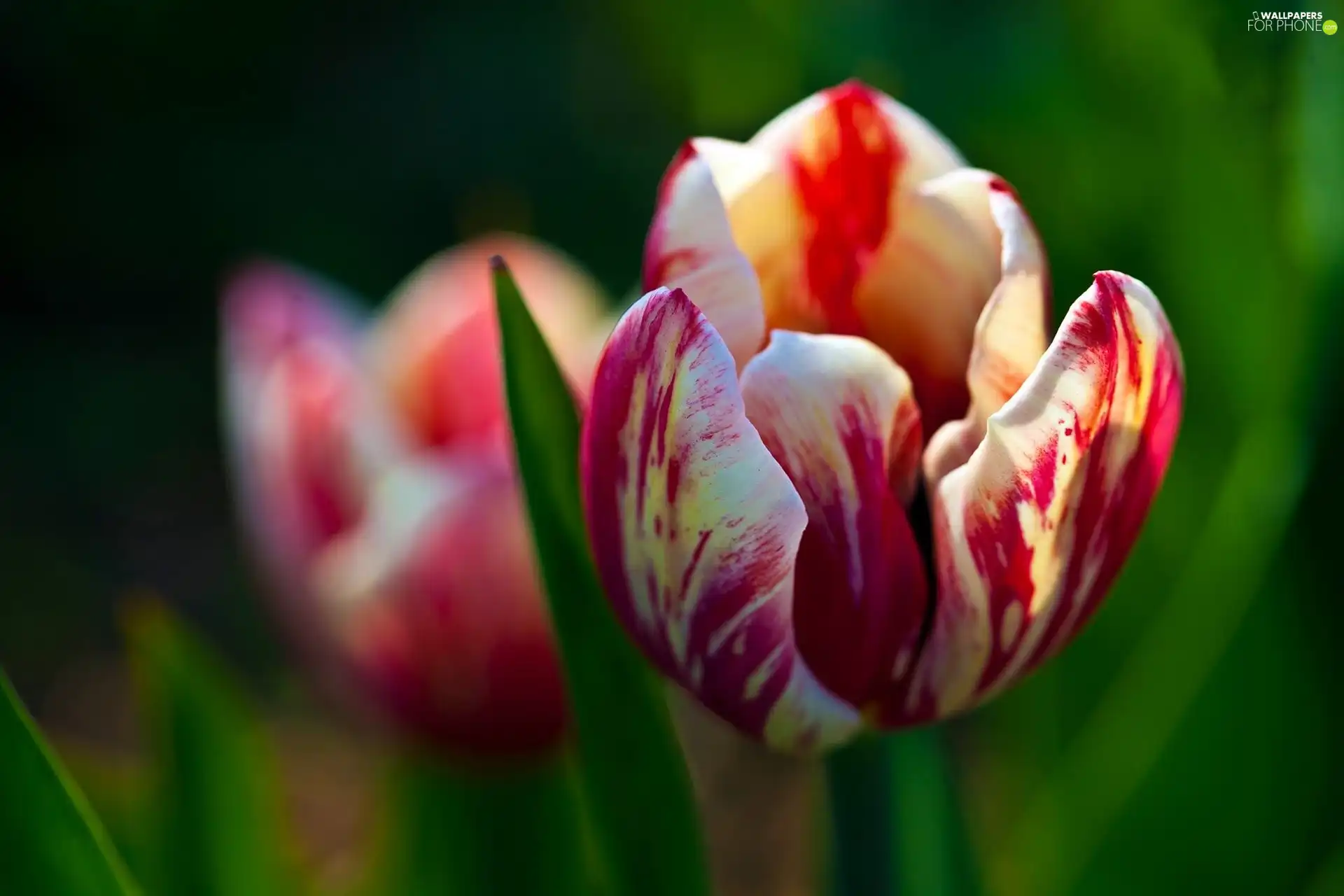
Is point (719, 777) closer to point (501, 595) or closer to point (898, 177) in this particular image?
point (501, 595)

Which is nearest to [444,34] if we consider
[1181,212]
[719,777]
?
[719,777]

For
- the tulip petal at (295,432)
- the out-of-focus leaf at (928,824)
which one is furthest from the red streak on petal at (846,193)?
the tulip petal at (295,432)

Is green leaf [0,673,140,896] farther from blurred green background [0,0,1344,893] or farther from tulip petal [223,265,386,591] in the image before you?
blurred green background [0,0,1344,893]

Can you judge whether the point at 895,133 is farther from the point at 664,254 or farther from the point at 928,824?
the point at 928,824

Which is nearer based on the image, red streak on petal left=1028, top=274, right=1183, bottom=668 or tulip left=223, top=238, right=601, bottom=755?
red streak on petal left=1028, top=274, right=1183, bottom=668

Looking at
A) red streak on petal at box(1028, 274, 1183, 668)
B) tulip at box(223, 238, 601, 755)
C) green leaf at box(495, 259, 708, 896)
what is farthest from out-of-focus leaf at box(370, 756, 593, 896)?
red streak on petal at box(1028, 274, 1183, 668)

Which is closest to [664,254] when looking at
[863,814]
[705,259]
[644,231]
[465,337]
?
[705,259]
